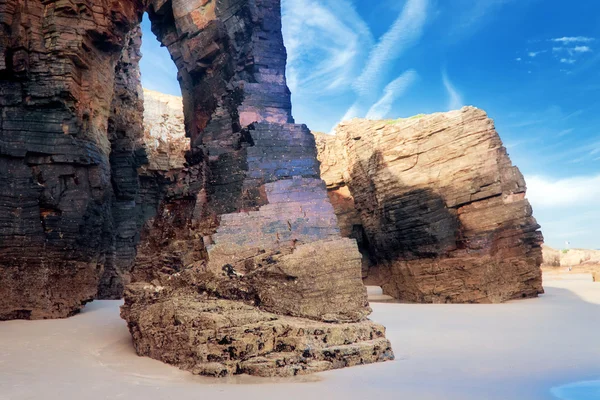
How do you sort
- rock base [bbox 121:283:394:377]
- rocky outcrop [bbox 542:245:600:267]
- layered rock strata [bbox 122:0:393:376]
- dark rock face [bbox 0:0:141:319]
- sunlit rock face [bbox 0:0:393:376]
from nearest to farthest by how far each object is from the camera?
rock base [bbox 121:283:394:377] < layered rock strata [bbox 122:0:393:376] < sunlit rock face [bbox 0:0:393:376] < dark rock face [bbox 0:0:141:319] < rocky outcrop [bbox 542:245:600:267]

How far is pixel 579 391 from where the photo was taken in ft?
11.9

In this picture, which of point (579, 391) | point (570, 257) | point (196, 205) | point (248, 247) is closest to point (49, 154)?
point (196, 205)

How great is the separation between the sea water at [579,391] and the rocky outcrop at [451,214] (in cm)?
815

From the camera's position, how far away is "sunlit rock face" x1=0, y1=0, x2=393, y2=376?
4.78m

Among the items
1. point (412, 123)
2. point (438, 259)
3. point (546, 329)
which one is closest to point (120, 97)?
point (412, 123)

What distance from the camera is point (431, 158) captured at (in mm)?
13148

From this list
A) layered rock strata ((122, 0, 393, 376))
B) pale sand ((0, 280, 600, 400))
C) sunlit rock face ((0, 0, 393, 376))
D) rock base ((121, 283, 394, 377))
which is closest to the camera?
pale sand ((0, 280, 600, 400))

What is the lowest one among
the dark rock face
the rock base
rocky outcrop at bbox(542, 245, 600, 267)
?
the rock base

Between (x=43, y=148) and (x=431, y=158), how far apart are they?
32.4ft

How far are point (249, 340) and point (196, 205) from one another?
2.53 meters

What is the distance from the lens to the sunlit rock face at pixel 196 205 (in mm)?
4777

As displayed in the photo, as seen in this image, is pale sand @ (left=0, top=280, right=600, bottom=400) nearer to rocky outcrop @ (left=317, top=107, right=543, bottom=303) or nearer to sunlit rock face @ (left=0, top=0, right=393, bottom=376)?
sunlit rock face @ (left=0, top=0, right=393, bottom=376)

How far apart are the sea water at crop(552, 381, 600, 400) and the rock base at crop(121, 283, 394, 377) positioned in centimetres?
171

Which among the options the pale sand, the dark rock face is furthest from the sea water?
the dark rock face
